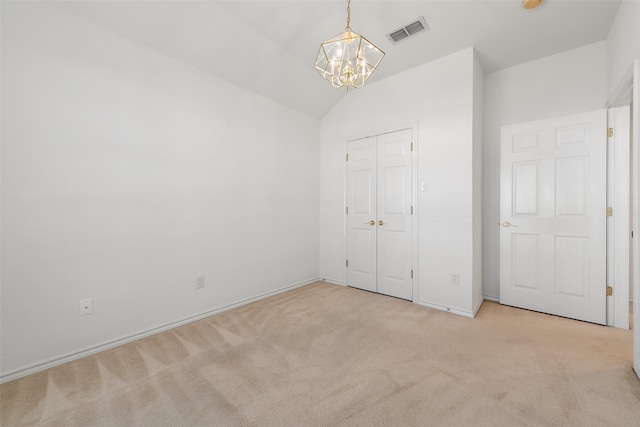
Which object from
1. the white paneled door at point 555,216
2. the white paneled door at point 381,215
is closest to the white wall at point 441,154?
the white paneled door at point 381,215

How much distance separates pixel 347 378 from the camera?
5.91 ft

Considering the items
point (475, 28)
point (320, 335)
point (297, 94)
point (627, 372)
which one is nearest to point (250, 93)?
point (297, 94)

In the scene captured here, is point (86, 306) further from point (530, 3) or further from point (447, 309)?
point (530, 3)

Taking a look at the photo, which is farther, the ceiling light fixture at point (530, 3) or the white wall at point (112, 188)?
the ceiling light fixture at point (530, 3)

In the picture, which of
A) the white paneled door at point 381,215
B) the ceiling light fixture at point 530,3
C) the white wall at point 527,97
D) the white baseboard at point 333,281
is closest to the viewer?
the ceiling light fixture at point 530,3

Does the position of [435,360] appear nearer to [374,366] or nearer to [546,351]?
[374,366]

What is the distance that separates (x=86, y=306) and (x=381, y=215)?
126 inches

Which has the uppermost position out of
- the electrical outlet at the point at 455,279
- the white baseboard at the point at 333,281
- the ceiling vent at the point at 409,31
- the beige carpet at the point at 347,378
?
the ceiling vent at the point at 409,31

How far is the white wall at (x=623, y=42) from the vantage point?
6.38 ft

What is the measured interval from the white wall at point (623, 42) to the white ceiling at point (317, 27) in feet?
0.45

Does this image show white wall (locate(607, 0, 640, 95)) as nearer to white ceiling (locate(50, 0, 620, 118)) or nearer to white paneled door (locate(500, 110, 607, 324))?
white ceiling (locate(50, 0, 620, 118))

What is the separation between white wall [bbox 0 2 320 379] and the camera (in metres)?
1.84

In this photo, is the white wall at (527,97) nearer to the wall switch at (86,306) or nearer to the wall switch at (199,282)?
the wall switch at (199,282)

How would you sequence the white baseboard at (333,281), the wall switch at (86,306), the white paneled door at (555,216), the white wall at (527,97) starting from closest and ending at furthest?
the wall switch at (86,306) < the white paneled door at (555,216) < the white wall at (527,97) < the white baseboard at (333,281)
